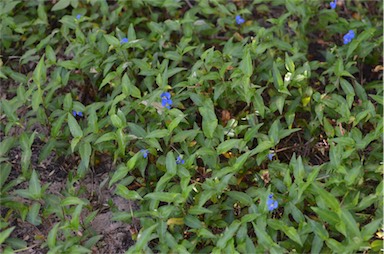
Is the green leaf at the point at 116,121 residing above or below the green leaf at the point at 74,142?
above

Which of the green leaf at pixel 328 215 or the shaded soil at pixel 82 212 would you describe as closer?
the green leaf at pixel 328 215

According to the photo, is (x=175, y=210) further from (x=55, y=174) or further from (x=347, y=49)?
(x=347, y=49)

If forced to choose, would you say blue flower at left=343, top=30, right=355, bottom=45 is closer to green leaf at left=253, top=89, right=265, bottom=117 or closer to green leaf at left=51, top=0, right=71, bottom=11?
green leaf at left=253, top=89, right=265, bottom=117

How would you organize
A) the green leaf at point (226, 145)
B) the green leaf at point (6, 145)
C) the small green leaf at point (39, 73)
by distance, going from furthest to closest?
the small green leaf at point (39, 73)
the green leaf at point (6, 145)
the green leaf at point (226, 145)

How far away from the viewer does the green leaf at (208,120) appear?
3344 mm

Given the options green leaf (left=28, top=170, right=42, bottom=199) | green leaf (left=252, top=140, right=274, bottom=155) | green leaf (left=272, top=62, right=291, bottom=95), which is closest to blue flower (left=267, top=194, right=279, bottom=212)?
green leaf (left=252, top=140, right=274, bottom=155)

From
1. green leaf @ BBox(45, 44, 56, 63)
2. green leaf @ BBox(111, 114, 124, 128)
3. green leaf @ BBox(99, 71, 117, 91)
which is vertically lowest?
green leaf @ BBox(111, 114, 124, 128)

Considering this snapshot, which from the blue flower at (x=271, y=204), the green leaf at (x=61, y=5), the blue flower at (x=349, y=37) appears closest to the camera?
the blue flower at (x=271, y=204)

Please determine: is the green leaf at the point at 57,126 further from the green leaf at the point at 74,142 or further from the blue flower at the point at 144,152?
the blue flower at the point at 144,152

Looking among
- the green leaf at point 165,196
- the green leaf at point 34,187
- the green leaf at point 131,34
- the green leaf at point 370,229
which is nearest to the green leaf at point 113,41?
the green leaf at point 131,34

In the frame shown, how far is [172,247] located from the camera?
301cm

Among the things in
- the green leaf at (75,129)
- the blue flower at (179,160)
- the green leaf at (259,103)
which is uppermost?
the green leaf at (75,129)

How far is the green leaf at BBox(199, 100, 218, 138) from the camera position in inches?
132

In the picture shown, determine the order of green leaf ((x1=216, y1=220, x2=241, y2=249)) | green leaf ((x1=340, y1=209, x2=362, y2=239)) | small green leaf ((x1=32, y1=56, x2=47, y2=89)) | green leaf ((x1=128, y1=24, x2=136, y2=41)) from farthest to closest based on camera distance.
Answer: green leaf ((x1=128, y1=24, x2=136, y2=41)) → small green leaf ((x1=32, y1=56, x2=47, y2=89)) → green leaf ((x1=216, y1=220, x2=241, y2=249)) → green leaf ((x1=340, y1=209, x2=362, y2=239))
